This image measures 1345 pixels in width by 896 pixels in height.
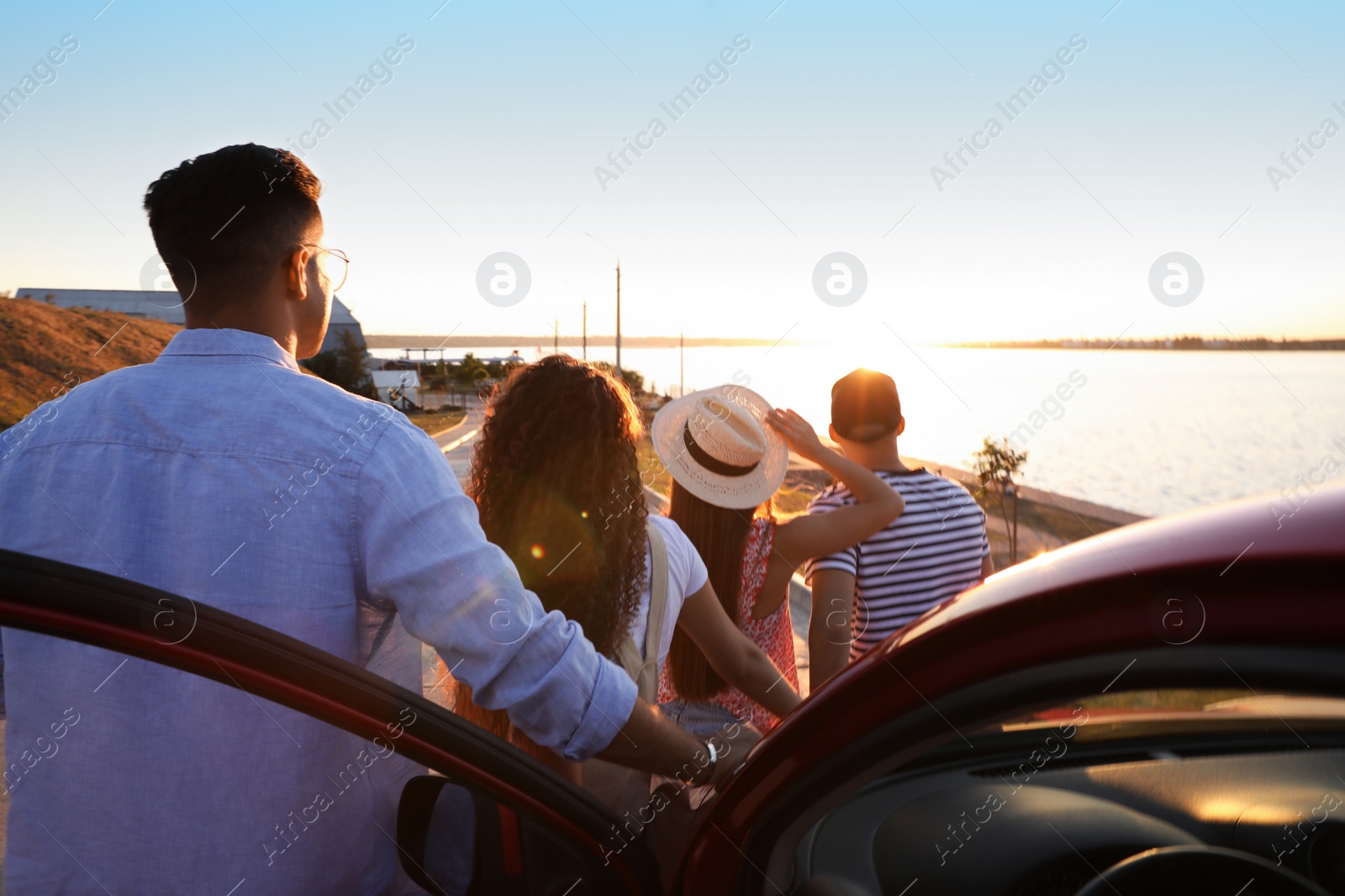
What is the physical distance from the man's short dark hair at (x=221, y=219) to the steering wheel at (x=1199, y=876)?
1.59 metres

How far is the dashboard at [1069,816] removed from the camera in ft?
3.31

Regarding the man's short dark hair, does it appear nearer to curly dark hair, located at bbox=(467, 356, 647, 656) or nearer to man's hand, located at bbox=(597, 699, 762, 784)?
curly dark hair, located at bbox=(467, 356, 647, 656)

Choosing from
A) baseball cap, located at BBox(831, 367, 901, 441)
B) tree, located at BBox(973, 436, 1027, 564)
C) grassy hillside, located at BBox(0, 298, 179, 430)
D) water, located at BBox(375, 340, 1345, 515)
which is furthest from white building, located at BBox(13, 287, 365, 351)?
baseball cap, located at BBox(831, 367, 901, 441)

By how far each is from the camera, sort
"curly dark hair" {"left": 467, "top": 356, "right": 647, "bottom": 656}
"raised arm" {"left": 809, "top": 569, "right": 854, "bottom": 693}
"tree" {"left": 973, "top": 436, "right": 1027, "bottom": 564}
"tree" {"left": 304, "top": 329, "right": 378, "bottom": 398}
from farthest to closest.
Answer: "tree" {"left": 304, "top": 329, "right": 378, "bottom": 398}
"tree" {"left": 973, "top": 436, "right": 1027, "bottom": 564}
"raised arm" {"left": 809, "top": 569, "right": 854, "bottom": 693}
"curly dark hair" {"left": 467, "top": 356, "right": 647, "bottom": 656}

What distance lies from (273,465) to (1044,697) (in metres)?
1.05

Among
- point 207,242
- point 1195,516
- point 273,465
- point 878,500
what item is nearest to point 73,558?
point 273,465

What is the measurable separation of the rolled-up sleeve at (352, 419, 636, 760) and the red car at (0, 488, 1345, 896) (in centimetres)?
14

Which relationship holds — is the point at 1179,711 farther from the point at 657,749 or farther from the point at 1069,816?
the point at 657,749

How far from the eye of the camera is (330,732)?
120 centimetres

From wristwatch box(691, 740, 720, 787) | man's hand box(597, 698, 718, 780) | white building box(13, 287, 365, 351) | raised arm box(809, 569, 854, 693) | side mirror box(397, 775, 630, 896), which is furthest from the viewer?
white building box(13, 287, 365, 351)

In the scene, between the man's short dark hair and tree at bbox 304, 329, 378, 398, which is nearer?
the man's short dark hair

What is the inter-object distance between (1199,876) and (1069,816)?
19 cm

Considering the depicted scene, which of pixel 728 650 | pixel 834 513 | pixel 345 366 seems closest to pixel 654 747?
pixel 728 650

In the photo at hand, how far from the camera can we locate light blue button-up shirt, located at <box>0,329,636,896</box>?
114cm
